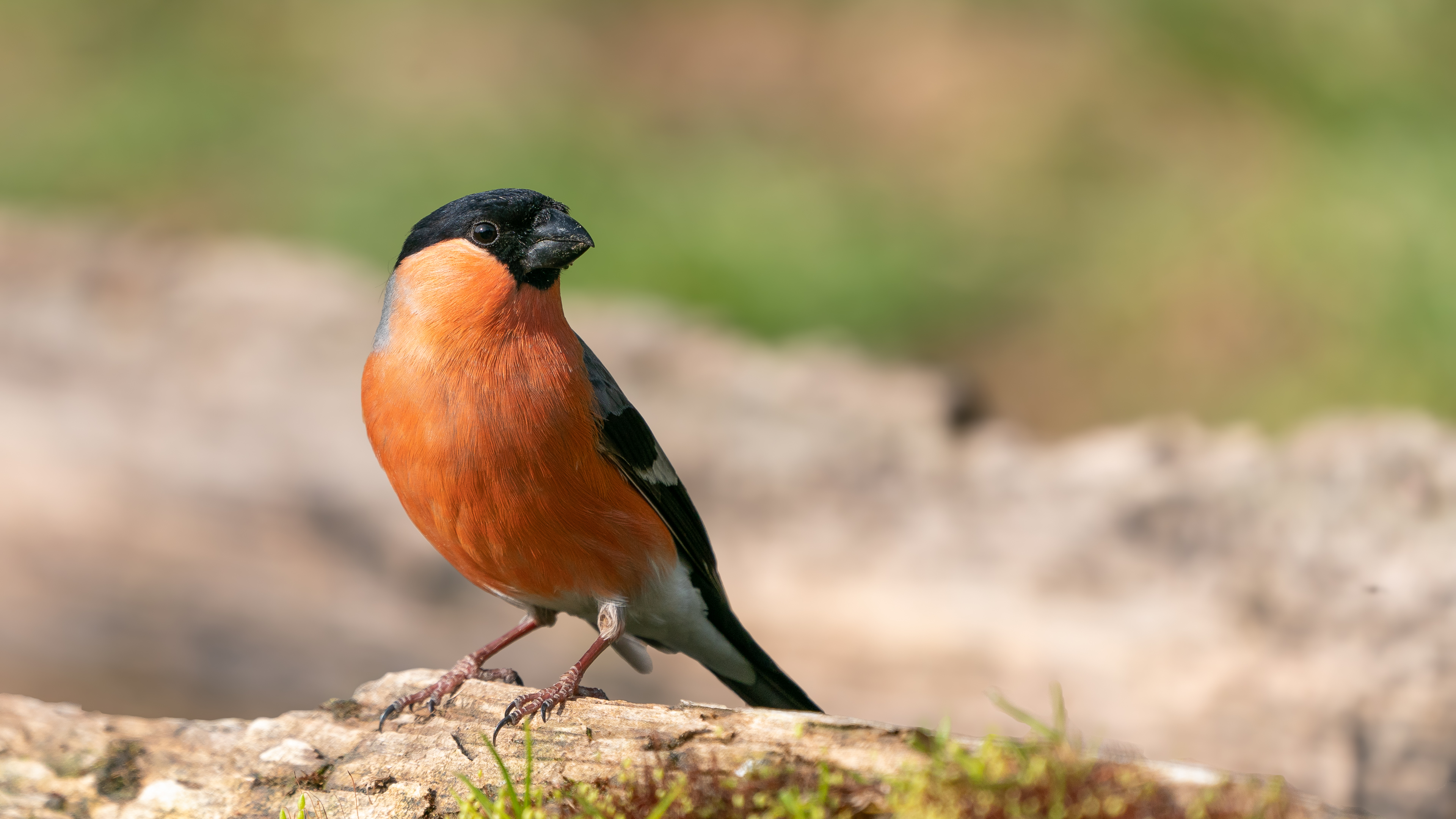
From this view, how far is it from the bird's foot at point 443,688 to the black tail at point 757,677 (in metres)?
0.95

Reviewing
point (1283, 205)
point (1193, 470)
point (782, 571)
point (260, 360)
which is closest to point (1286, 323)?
point (1283, 205)

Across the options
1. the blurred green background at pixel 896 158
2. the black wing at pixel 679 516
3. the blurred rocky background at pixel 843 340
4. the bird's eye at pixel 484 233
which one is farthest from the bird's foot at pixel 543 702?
the blurred green background at pixel 896 158

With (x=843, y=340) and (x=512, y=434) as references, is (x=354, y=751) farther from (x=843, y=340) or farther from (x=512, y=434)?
(x=843, y=340)

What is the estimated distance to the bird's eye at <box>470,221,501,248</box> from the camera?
4.64m

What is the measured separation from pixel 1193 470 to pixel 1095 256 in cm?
584

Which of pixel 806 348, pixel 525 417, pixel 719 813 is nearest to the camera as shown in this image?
pixel 719 813

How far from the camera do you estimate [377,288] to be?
390 inches

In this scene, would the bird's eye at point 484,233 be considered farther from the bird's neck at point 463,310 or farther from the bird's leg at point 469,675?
the bird's leg at point 469,675

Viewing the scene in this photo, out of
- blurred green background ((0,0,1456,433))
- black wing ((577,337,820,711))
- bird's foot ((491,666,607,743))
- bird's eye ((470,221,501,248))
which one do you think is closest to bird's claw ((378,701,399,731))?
bird's foot ((491,666,607,743))

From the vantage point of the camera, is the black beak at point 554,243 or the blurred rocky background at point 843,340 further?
the blurred rocky background at point 843,340

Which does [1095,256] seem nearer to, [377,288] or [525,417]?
[377,288]

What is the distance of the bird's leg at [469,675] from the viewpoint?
4633 millimetres

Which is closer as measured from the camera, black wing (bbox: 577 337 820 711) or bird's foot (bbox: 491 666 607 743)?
bird's foot (bbox: 491 666 607 743)

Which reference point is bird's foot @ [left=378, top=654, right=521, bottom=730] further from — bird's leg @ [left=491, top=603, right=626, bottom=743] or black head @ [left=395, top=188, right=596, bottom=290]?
black head @ [left=395, top=188, right=596, bottom=290]
